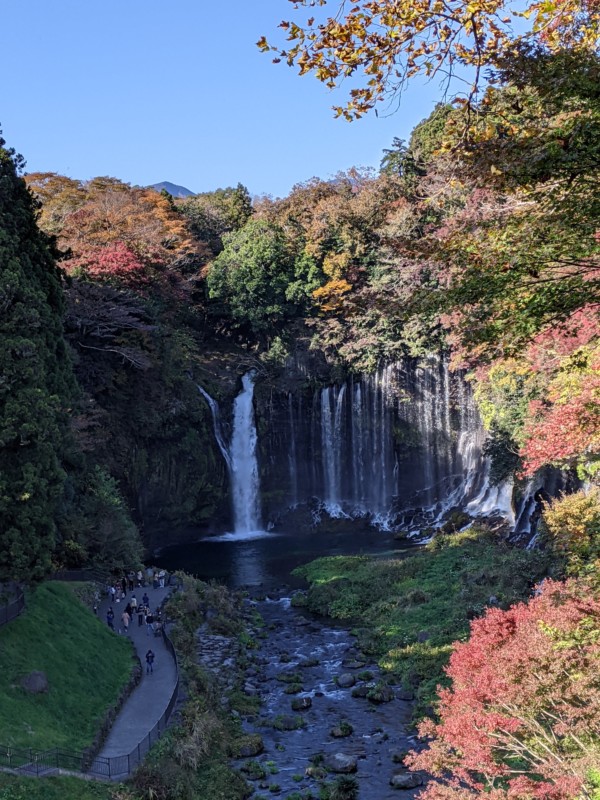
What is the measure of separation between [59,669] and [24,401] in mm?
8452

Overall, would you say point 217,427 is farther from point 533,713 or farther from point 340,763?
point 533,713

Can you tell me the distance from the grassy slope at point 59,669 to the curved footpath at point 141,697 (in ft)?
1.70

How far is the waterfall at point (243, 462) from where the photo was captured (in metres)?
48.4

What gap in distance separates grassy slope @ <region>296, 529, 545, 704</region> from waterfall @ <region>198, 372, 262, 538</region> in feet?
35.0

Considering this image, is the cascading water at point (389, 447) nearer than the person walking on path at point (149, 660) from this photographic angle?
No

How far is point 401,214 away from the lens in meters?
44.9

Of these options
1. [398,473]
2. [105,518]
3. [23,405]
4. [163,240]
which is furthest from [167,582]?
[163,240]

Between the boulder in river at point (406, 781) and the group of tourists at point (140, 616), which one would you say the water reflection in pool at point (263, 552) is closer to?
the group of tourists at point (140, 616)

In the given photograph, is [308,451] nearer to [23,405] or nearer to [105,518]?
[105,518]

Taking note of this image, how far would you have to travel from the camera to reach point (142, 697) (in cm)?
2162

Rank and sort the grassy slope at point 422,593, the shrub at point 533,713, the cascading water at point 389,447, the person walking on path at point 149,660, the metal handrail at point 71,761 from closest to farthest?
the shrub at point 533,713 → the metal handrail at point 71,761 → the person walking on path at point 149,660 → the grassy slope at point 422,593 → the cascading water at point 389,447

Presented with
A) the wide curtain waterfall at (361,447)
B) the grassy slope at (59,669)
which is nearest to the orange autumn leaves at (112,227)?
the wide curtain waterfall at (361,447)

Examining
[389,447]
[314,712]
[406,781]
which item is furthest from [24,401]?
[389,447]

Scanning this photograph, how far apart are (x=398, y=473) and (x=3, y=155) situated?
3355 centimetres
